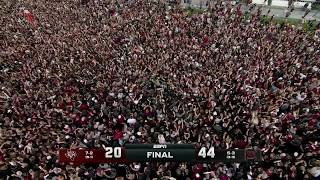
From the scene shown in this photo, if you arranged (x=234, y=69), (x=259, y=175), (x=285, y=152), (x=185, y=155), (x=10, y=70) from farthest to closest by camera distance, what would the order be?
(x=10, y=70) < (x=234, y=69) < (x=285, y=152) < (x=259, y=175) < (x=185, y=155)

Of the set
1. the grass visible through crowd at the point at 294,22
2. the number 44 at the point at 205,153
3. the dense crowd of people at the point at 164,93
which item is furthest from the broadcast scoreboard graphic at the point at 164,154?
the grass visible through crowd at the point at 294,22

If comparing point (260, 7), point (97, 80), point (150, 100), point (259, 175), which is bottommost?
point (259, 175)

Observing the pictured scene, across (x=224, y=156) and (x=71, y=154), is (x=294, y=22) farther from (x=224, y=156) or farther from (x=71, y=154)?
(x=71, y=154)

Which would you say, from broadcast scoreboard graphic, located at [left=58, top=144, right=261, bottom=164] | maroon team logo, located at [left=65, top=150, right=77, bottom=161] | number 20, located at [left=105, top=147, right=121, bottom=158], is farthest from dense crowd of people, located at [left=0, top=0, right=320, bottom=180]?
number 20, located at [left=105, top=147, right=121, bottom=158]

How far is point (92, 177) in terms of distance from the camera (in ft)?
39.8

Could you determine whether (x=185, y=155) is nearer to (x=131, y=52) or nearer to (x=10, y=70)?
(x=131, y=52)

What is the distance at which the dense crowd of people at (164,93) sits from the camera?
12.4 metres

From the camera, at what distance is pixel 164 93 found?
15.7m

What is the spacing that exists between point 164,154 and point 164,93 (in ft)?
18.8

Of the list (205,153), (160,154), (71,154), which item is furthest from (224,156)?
(71,154)

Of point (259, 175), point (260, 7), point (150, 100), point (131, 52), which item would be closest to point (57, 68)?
point (131, 52)

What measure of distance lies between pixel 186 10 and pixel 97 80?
10.3 meters
